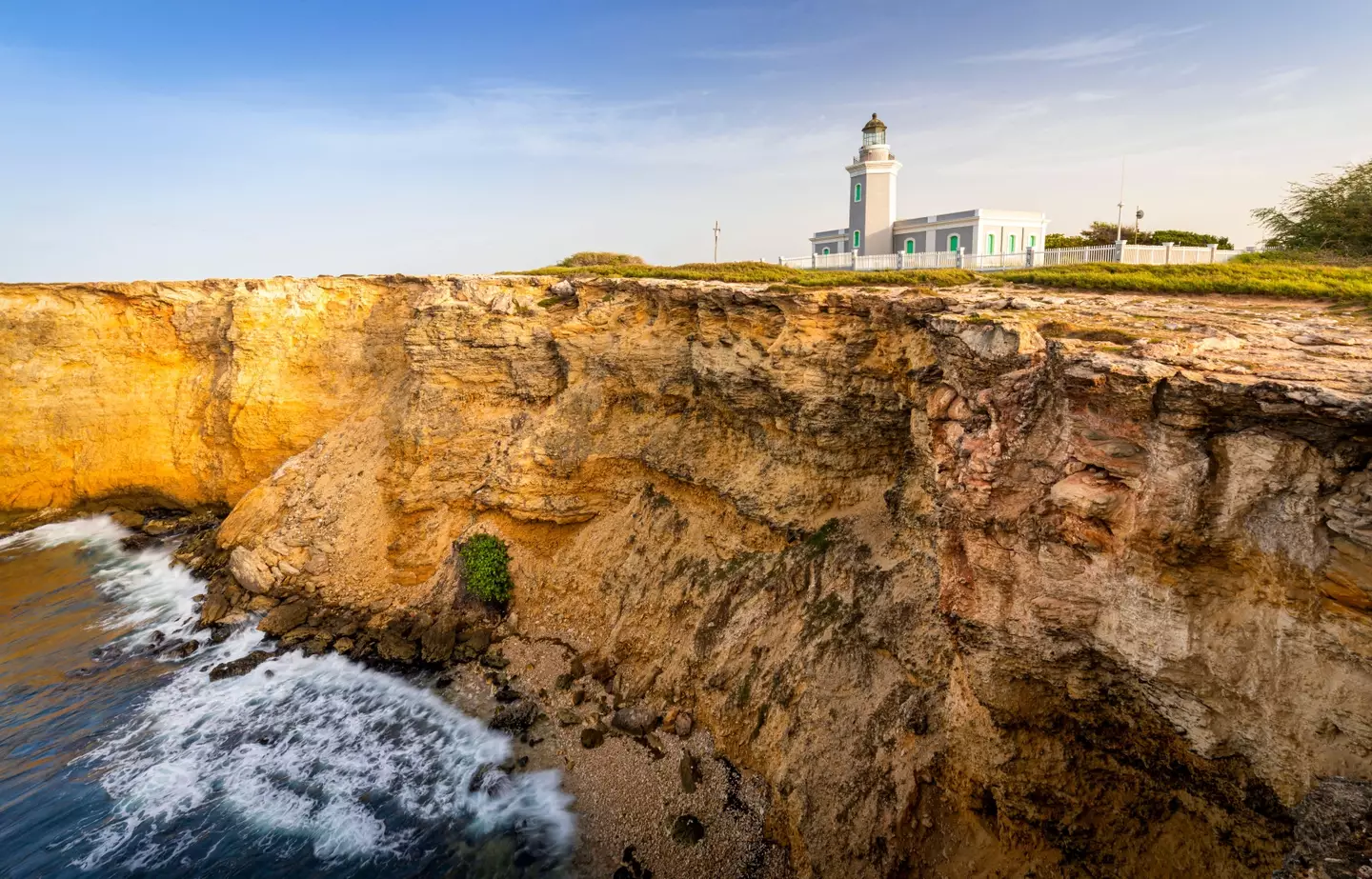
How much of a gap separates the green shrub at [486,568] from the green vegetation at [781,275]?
34.6ft

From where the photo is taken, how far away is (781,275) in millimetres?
24500

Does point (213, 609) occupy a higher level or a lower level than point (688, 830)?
higher

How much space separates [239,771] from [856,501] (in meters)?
15.9

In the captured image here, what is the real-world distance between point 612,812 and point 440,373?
Answer: 14.7 m

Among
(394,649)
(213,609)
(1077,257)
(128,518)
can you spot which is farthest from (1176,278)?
(128,518)

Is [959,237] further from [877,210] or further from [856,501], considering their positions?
[856,501]

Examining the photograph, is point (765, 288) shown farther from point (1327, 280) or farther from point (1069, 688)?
point (1327, 280)

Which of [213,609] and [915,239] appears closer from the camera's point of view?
[213,609]

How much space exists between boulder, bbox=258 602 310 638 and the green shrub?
5177mm

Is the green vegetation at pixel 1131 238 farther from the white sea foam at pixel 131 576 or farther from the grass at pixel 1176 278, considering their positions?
the white sea foam at pixel 131 576

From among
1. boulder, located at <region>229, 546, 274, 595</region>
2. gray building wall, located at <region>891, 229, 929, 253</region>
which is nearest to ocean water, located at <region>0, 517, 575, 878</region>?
boulder, located at <region>229, 546, 274, 595</region>

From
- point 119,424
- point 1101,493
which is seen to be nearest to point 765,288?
point 1101,493

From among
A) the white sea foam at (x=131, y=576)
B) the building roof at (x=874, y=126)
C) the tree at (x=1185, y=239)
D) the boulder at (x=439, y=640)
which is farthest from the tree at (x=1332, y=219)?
the white sea foam at (x=131, y=576)

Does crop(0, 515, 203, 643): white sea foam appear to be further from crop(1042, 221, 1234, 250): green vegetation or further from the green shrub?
crop(1042, 221, 1234, 250): green vegetation
